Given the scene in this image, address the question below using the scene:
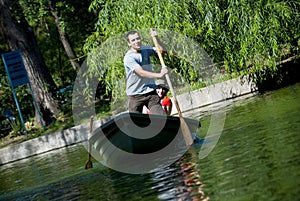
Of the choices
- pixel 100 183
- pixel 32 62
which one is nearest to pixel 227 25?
pixel 100 183

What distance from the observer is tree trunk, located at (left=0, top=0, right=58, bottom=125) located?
22797 millimetres

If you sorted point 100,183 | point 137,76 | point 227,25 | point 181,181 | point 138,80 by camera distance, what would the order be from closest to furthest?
point 181,181 → point 100,183 → point 137,76 → point 138,80 → point 227,25

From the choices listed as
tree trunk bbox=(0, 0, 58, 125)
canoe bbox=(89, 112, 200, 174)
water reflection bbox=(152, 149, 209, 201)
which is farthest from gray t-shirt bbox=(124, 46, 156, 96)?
tree trunk bbox=(0, 0, 58, 125)

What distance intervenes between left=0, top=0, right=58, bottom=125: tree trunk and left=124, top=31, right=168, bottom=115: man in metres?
12.7

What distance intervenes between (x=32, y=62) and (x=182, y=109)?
287 inches

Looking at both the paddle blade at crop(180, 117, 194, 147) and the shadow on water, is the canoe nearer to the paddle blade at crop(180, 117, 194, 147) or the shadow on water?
the paddle blade at crop(180, 117, 194, 147)

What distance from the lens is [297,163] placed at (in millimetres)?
6797

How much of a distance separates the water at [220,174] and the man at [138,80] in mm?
1124

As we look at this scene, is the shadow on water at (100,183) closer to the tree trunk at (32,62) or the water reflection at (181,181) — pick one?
the water reflection at (181,181)

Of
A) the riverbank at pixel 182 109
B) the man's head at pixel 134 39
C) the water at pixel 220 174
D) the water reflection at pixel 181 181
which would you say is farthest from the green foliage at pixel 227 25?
the water reflection at pixel 181 181

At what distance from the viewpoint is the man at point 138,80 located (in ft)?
33.7

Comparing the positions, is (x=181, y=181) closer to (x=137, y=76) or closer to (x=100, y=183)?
(x=100, y=183)

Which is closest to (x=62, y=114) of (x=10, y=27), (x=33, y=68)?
(x=33, y=68)

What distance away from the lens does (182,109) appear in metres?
17.8
